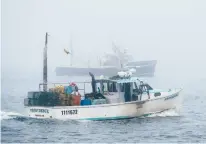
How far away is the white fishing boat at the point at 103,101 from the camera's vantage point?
115 feet

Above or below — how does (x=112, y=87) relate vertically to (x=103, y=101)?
above

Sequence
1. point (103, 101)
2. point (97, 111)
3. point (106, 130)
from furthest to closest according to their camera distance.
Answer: point (103, 101) → point (97, 111) → point (106, 130)

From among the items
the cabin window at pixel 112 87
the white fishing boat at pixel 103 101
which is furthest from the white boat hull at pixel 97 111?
the cabin window at pixel 112 87

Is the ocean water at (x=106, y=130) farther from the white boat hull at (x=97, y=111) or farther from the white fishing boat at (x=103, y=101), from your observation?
the white fishing boat at (x=103, y=101)

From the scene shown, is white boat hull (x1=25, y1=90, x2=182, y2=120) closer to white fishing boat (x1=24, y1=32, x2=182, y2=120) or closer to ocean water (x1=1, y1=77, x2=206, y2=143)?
white fishing boat (x1=24, y1=32, x2=182, y2=120)

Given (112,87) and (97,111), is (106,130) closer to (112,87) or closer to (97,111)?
(97,111)

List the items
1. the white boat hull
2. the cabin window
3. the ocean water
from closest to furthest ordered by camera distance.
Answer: the ocean water
the white boat hull
the cabin window

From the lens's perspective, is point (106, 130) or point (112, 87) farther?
point (112, 87)

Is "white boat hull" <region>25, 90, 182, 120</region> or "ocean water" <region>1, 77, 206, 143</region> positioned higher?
"white boat hull" <region>25, 90, 182, 120</region>

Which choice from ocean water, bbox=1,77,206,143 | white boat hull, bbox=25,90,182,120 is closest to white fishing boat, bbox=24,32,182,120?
white boat hull, bbox=25,90,182,120

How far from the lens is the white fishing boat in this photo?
3519cm

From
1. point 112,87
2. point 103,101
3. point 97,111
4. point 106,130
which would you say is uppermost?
point 112,87

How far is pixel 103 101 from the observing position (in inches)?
1420

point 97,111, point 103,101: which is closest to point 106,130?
point 97,111
